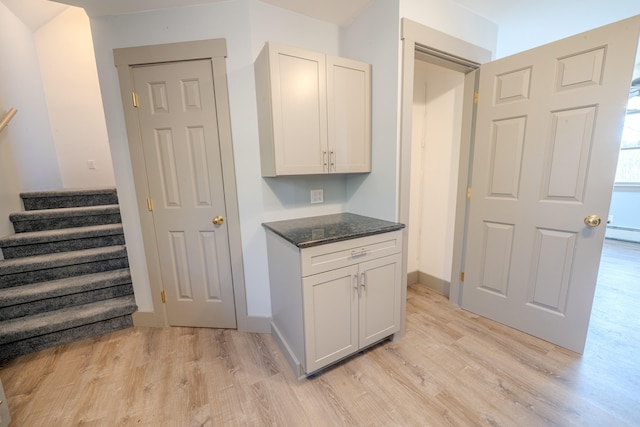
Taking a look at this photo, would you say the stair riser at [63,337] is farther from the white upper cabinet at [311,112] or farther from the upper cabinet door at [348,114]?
the upper cabinet door at [348,114]

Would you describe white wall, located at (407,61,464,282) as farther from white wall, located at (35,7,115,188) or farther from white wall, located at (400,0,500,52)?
white wall, located at (35,7,115,188)

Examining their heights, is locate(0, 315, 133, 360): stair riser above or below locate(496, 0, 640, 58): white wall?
below

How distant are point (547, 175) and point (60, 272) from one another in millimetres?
4047

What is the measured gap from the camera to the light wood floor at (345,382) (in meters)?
1.31

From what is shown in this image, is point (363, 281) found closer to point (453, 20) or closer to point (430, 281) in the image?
point (430, 281)

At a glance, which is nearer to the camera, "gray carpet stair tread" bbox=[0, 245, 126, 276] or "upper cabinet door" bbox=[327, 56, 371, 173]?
"upper cabinet door" bbox=[327, 56, 371, 173]

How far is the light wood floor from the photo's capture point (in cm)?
131

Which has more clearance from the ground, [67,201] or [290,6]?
[290,6]

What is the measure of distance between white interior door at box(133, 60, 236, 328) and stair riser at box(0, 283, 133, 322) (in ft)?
1.82

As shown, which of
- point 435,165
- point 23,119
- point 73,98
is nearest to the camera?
point 435,165

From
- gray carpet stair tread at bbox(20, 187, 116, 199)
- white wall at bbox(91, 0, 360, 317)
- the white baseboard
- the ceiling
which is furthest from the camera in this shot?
the white baseboard

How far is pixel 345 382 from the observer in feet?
5.04

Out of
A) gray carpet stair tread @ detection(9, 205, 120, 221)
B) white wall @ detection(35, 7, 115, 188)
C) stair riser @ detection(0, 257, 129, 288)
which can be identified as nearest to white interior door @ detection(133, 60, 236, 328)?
stair riser @ detection(0, 257, 129, 288)

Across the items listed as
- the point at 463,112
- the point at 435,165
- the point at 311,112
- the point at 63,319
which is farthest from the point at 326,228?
the point at 63,319
